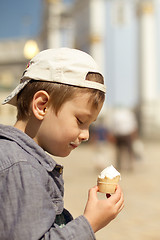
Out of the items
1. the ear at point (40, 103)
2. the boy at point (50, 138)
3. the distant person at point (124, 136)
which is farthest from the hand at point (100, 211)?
the distant person at point (124, 136)

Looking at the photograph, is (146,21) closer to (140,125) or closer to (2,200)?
(140,125)

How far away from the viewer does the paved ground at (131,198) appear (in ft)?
12.6

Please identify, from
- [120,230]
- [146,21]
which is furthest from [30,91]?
[146,21]

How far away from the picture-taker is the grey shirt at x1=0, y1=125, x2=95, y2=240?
1201 mm

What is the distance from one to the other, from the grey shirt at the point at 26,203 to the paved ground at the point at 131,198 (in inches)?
97.6

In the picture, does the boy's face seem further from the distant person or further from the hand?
the distant person

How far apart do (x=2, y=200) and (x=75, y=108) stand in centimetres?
38

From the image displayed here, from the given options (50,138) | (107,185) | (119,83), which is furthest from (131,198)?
(119,83)

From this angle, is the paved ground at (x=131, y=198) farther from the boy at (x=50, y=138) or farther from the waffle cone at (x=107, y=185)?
the boy at (x=50, y=138)

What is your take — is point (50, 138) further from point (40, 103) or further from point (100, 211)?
point (100, 211)

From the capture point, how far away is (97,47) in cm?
1784

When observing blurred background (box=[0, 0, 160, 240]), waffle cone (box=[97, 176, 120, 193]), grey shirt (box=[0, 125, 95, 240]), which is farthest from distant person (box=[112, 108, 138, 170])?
grey shirt (box=[0, 125, 95, 240])

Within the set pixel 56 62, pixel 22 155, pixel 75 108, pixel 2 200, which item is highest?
pixel 56 62

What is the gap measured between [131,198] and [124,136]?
3.02 metres
